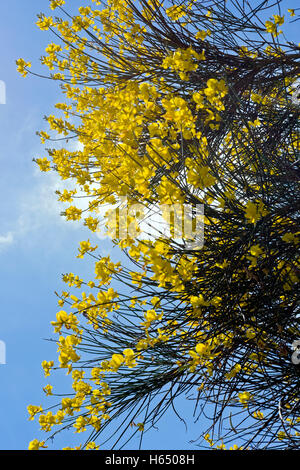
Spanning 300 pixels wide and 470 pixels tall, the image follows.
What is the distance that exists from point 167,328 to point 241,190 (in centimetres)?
87

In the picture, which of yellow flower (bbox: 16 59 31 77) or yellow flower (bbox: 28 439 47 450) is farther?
yellow flower (bbox: 16 59 31 77)

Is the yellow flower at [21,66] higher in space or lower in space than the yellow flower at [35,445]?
higher

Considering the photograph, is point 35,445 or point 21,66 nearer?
point 35,445

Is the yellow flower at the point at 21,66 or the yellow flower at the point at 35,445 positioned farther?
the yellow flower at the point at 21,66

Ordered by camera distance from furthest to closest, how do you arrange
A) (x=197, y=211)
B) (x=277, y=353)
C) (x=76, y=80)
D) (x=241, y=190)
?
(x=76, y=80) < (x=241, y=190) < (x=277, y=353) < (x=197, y=211)

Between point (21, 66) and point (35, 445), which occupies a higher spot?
point (21, 66)

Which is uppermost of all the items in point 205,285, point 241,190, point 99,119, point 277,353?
point 99,119

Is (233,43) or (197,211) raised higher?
(233,43)

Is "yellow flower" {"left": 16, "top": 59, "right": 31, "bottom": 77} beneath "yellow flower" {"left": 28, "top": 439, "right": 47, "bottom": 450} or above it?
above

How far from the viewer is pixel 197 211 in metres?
1.76

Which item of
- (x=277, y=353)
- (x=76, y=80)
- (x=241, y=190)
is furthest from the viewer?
(x=76, y=80)

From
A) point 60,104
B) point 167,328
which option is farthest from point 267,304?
point 60,104

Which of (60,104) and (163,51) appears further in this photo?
(60,104)
